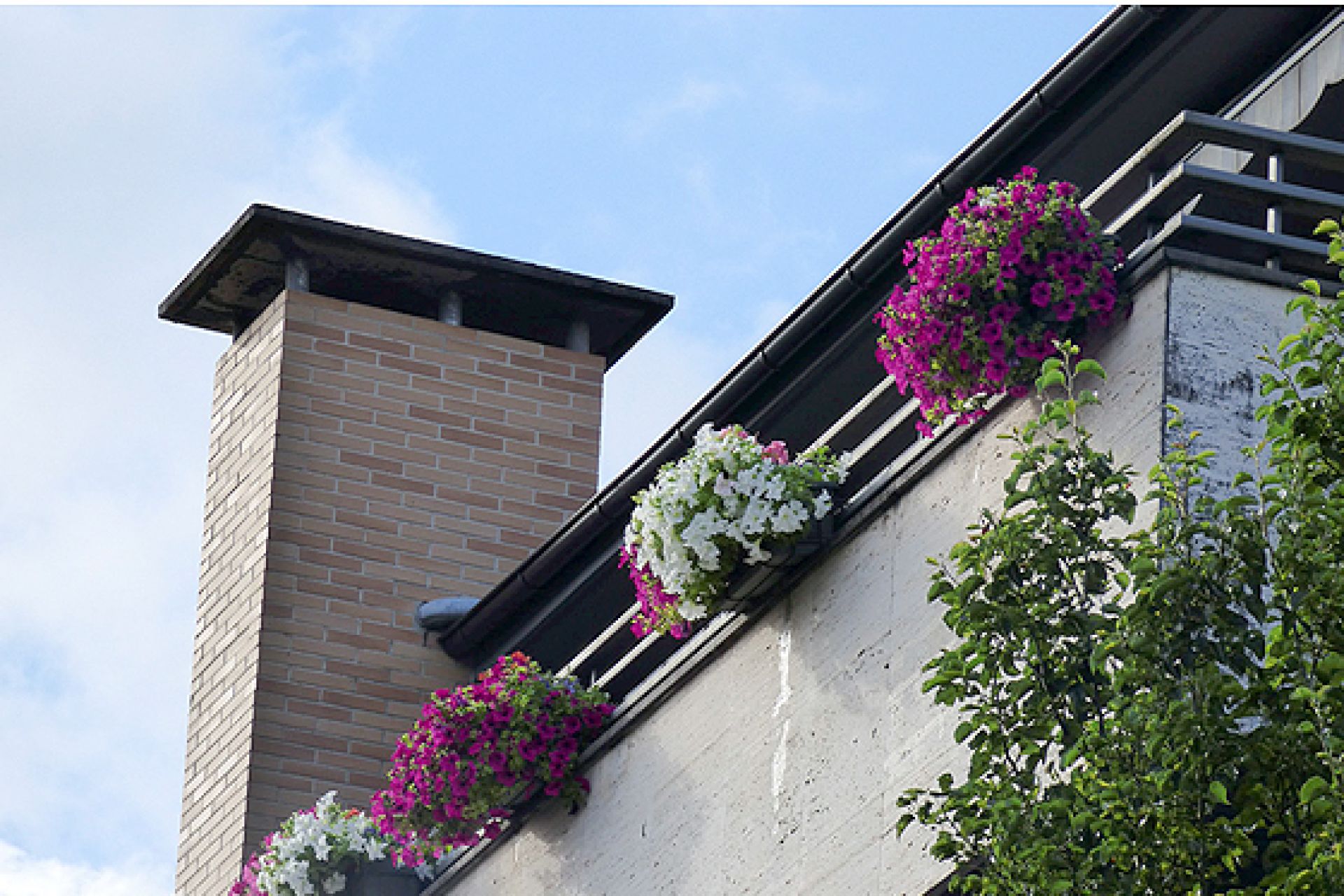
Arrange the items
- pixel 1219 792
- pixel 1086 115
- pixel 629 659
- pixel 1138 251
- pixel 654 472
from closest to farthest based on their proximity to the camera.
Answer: pixel 1219 792
pixel 1138 251
pixel 1086 115
pixel 629 659
pixel 654 472

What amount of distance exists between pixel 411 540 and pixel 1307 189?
742 cm

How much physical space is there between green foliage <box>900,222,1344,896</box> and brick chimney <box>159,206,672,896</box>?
7.42m

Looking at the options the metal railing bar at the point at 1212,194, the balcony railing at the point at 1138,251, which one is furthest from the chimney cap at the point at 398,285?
the metal railing bar at the point at 1212,194

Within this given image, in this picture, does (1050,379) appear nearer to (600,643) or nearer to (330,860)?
(600,643)

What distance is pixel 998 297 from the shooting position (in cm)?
807

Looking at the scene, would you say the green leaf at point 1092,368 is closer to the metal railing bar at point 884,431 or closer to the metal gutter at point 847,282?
the metal railing bar at point 884,431

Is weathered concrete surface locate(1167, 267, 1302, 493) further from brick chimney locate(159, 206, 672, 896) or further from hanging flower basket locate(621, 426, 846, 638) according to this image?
brick chimney locate(159, 206, 672, 896)

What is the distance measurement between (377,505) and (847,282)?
4.59 m

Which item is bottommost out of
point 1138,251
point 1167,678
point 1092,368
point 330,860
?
point 1167,678

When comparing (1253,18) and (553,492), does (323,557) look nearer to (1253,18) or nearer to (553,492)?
(553,492)

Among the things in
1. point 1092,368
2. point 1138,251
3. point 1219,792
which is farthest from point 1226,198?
point 1219,792

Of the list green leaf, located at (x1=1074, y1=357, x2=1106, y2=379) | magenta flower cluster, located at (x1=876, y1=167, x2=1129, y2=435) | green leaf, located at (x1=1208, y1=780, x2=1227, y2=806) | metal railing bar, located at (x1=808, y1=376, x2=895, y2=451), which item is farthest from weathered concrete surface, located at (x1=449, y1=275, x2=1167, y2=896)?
green leaf, located at (x1=1208, y1=780, x2=1227, y2=806)

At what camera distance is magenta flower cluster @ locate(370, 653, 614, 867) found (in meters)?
10.5

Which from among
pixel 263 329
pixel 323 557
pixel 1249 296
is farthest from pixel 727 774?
pixel 263 329
